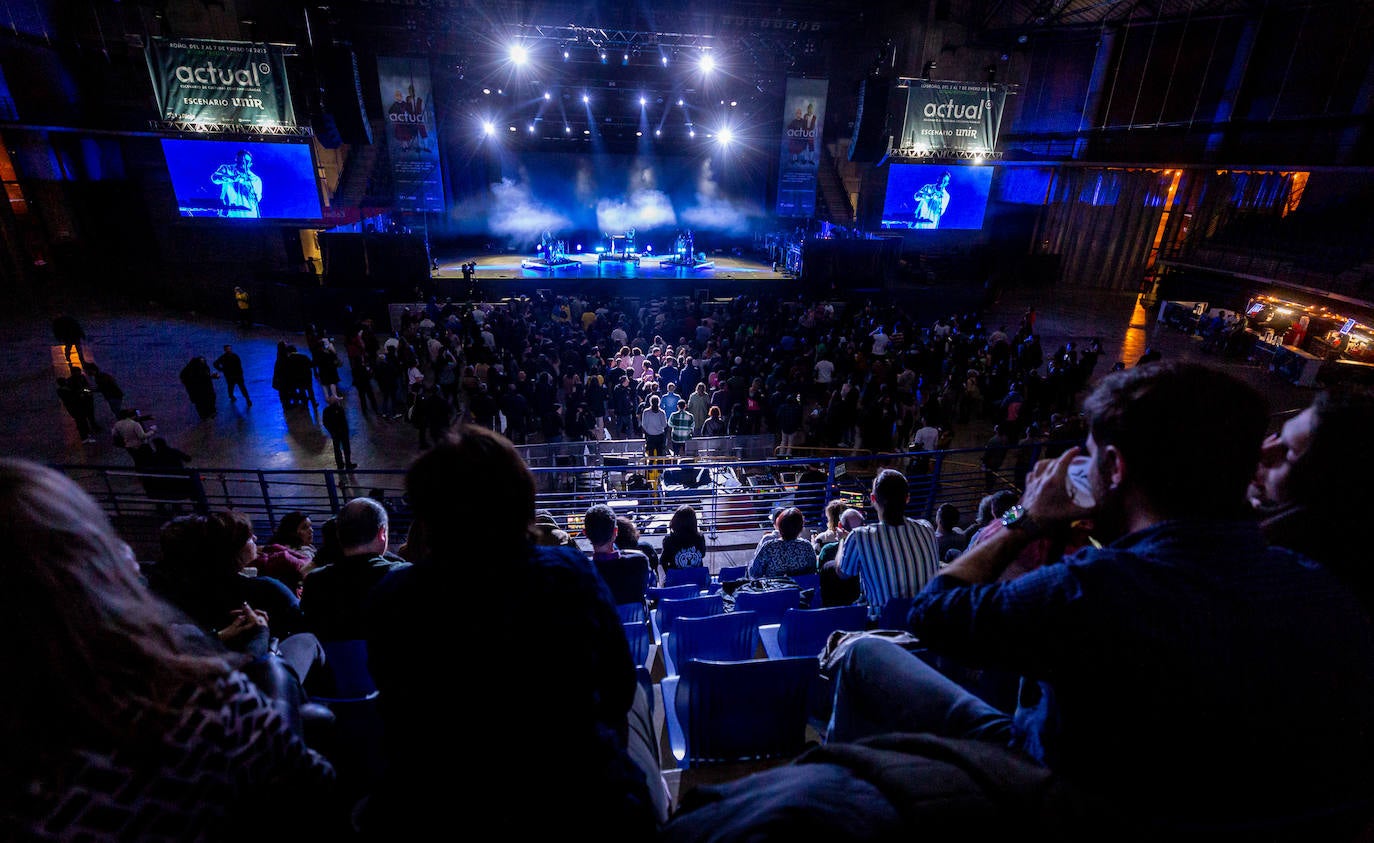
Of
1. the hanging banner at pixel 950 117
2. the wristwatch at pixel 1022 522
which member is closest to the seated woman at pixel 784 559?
the wristwatch at pixel 1022 522

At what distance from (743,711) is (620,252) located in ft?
76.2

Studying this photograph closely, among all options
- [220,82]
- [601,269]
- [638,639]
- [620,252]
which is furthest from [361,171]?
[638,639]

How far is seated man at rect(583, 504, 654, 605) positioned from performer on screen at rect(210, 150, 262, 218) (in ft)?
52.2

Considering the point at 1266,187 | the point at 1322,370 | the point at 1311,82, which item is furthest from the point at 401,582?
the point at 1266,187

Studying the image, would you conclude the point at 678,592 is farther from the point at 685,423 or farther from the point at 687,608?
the point at 685,423

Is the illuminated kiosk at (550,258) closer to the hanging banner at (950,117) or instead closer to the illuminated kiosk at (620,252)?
the illuminated kiosk at (620,252)

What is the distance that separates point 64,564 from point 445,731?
0.68m

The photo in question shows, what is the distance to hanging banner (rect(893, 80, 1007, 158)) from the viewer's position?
1514cm

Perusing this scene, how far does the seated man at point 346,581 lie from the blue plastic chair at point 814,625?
199 cm

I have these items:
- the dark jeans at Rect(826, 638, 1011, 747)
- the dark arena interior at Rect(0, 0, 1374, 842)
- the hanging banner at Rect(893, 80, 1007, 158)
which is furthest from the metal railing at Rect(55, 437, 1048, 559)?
the hanging banner at Rect(893, 80, 1007, 158)

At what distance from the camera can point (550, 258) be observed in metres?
21.5

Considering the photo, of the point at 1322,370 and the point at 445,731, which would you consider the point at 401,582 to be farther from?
the point at 1322,370

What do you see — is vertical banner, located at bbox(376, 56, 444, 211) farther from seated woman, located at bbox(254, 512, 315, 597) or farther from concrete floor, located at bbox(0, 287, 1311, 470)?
seated woman, located at bbox(254, 512, 315, 597)

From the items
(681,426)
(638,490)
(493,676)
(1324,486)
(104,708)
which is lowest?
(638,490)
